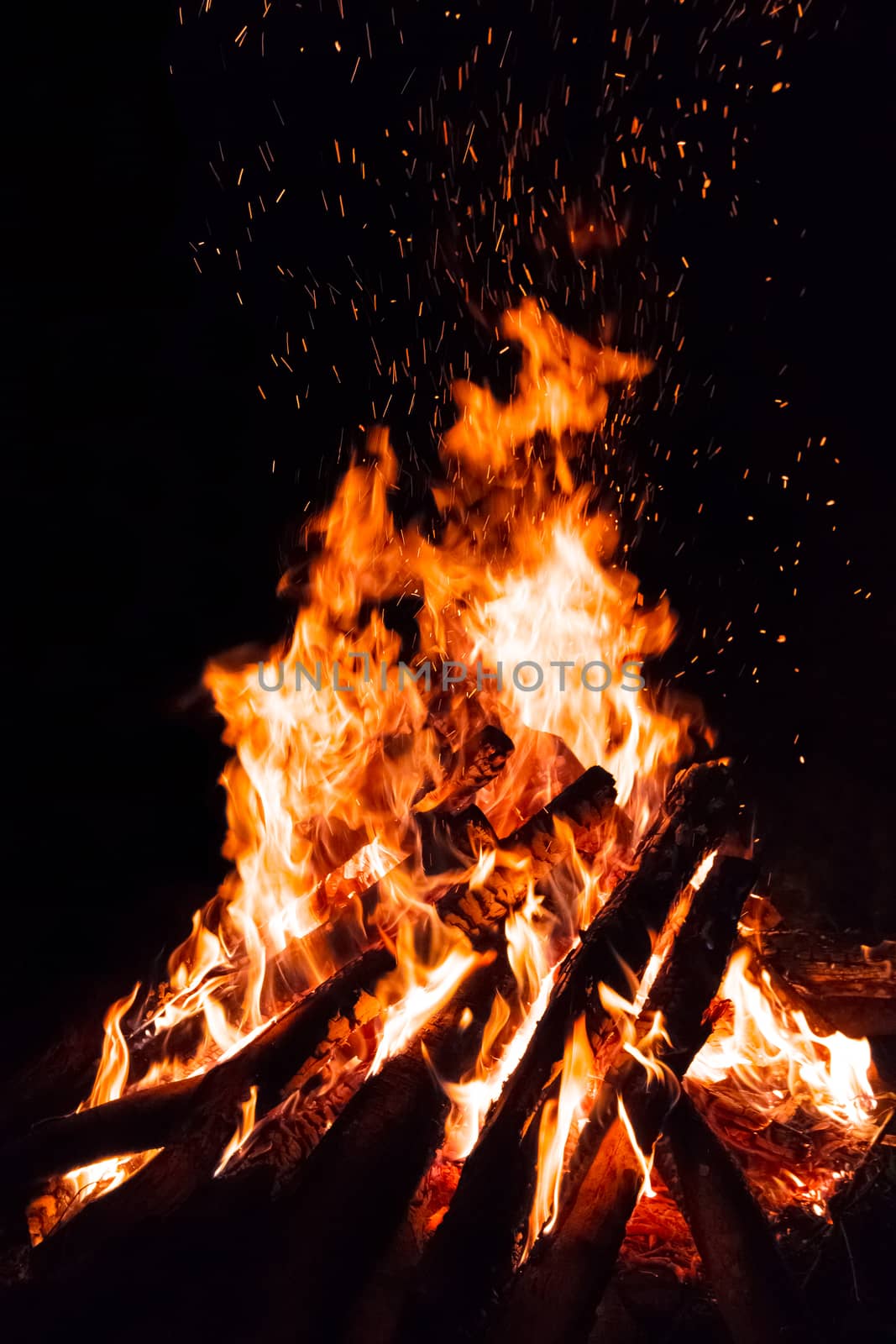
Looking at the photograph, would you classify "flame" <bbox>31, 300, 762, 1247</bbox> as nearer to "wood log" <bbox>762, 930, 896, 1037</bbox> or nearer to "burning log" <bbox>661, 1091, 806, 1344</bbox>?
"burning log" <bbox>661, 1091, 806, 1344</bbox>

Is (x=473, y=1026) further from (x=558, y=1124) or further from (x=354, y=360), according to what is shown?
(x=354, y=360)

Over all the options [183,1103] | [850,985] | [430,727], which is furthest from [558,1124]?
[850,985]

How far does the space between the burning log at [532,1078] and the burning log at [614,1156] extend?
115mm

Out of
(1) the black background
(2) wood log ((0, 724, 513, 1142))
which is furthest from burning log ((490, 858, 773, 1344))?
(1) the black background

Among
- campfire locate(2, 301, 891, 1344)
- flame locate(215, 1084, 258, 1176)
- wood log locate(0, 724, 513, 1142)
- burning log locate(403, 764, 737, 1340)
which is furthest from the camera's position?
wood log locate(0, 724, 513, 1142)

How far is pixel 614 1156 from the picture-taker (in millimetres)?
1921

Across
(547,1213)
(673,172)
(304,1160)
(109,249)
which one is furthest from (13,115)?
(547,1213)

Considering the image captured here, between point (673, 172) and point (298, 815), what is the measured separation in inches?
177

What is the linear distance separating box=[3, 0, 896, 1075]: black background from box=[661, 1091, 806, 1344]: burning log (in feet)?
7.31

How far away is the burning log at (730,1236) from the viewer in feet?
5.76

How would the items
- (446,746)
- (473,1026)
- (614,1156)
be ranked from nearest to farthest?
(614,1156)
(473,1026)
(446,746)

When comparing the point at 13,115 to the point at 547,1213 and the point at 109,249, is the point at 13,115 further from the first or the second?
the point at 547,1213

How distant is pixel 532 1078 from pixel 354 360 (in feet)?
15.8

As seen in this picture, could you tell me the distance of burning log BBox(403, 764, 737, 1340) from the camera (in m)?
1.58
